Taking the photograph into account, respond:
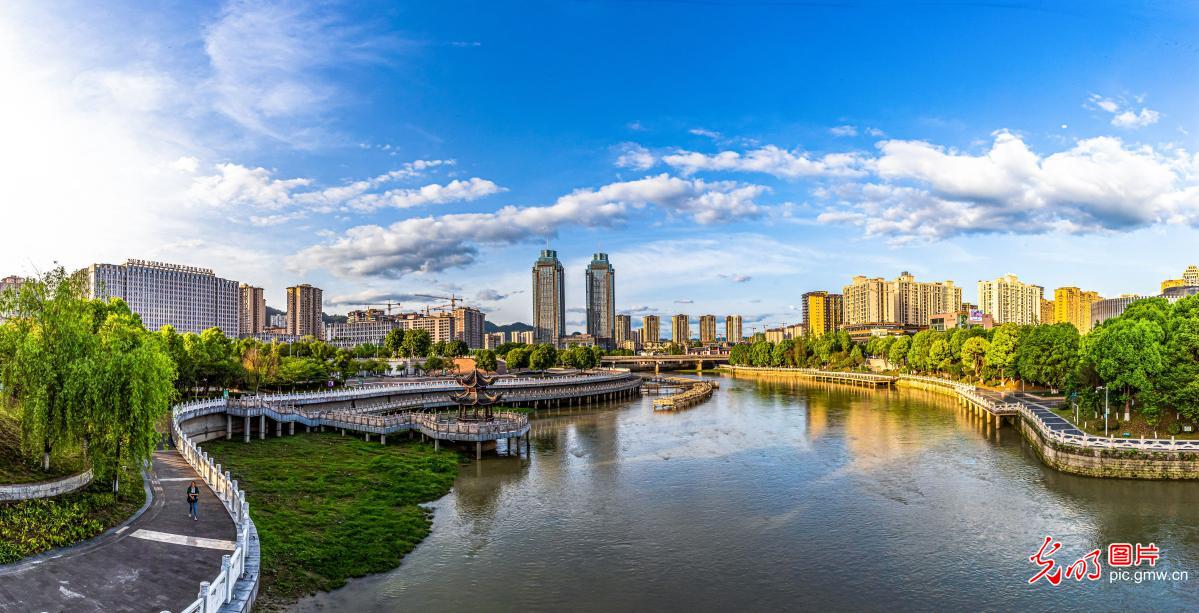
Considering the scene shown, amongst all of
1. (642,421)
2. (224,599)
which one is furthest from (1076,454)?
(224,599)

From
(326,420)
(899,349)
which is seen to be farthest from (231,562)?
(899,349)

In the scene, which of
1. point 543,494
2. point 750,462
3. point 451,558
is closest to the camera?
point 451,558

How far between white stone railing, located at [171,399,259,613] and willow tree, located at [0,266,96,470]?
6467 mm

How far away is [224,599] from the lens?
20.3 meters

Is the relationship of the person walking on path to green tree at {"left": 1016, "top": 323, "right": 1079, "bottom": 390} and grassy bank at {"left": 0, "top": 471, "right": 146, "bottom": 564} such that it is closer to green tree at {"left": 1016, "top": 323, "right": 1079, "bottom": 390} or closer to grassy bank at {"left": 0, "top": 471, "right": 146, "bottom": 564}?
grassy bank at {"left": 0, "top": 471, "right": 146, "bottom": 564}

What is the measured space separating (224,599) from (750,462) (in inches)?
1742

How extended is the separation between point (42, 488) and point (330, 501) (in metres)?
14.6

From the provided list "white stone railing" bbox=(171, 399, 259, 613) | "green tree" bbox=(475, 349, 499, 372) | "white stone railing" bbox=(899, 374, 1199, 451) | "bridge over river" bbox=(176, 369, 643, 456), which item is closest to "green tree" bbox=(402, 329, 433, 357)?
"green tree" bbox=(475, 349, 499, 372)

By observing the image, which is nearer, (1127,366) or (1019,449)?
(1127,366)

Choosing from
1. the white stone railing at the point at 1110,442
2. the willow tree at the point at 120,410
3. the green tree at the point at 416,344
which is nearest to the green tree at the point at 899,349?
the white stone railing at the point at 1110,442

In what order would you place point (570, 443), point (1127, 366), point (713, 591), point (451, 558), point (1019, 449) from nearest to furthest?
point (713, 591) → point (451, 558) → point (1127, 366) → point (1019, 449) → point (570, 443)

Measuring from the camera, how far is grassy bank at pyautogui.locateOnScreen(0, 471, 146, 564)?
22.9m

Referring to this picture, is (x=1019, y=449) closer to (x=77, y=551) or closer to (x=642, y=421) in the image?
(x=642, y=421)
